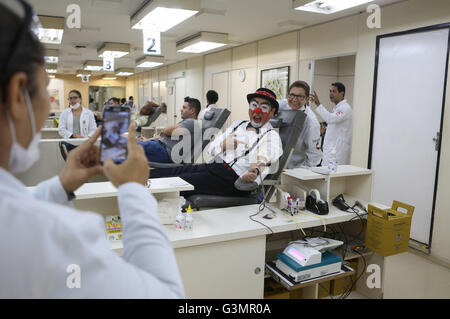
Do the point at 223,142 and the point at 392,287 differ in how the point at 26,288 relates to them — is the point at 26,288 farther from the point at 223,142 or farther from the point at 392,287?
the point at 392,287

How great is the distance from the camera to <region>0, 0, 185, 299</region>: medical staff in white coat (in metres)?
0.48

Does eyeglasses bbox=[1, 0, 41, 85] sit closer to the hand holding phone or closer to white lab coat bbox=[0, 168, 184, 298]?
white lab coat bbox=[0, 168, 184, 298]

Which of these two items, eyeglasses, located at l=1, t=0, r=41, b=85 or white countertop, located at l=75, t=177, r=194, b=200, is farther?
white countertop, located at l=75, t=177, r=194, b=200

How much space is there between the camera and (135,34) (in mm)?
6320

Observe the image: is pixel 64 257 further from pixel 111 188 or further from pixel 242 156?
pixel 242 156

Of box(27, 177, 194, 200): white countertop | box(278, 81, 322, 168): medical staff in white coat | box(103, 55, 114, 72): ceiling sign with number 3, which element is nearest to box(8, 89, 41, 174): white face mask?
box(27, 177, 194, 200): white countertop

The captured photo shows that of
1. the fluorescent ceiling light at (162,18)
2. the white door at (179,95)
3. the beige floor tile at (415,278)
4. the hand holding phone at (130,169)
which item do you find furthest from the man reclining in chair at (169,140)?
the white door at (179,95)

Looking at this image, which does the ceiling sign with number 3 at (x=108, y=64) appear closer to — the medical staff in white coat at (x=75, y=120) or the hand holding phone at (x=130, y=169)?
the medical staff in white coat at (x=75, y=120)

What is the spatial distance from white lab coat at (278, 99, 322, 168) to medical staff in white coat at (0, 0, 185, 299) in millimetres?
2930

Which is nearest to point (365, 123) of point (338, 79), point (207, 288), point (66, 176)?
point (338, 79)

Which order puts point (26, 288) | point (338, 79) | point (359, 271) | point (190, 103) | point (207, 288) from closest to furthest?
point (26, 288)
point (207, 288)
point (359, 271)
point (190, 103)
point (338, 79)

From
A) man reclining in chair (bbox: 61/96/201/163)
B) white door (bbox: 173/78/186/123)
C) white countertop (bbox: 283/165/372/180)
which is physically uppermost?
white door (bbox: 173/78/186/123)

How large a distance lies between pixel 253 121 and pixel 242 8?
7.27 feet

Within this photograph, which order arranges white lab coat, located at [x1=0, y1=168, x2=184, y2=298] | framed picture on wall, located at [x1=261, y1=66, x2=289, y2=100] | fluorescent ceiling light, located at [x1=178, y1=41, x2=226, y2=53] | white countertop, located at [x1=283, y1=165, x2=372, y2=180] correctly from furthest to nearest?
1. fluorescent ceiling light, located at [x1=178, y1=41, x2=226, y2=53]
2. framed picture on wall, located at [x1=261, y1=66, x2=289, y2=100]
3. white countertop, located at [x1=283, y1=165, x2=372, y2=180]
4. white lab coat, located at [x1=0, y1=168, x2=184, y2=298]
